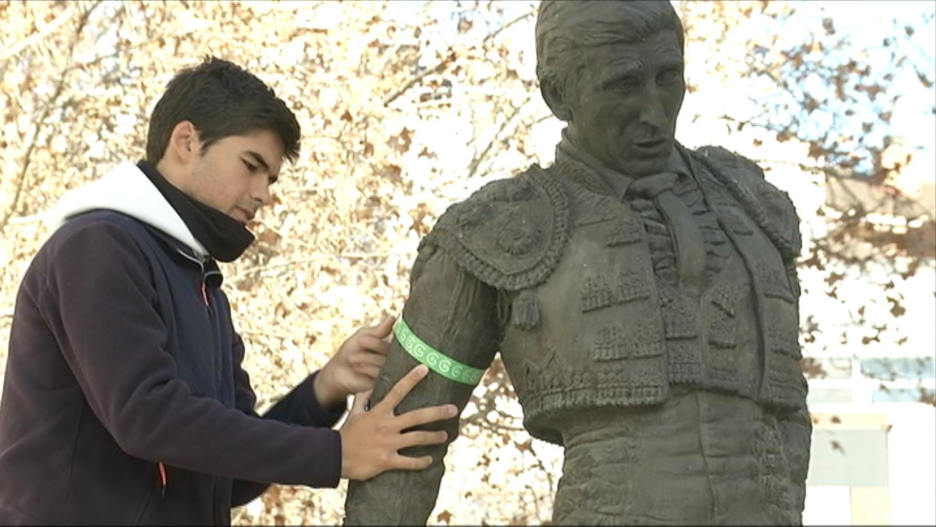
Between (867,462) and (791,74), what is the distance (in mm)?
2314

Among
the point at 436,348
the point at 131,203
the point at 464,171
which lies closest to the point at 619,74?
the point at 436,348

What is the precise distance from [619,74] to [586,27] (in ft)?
0.40

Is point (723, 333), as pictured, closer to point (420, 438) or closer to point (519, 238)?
point (519, 238)

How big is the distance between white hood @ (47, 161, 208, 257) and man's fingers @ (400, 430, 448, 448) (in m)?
0.63

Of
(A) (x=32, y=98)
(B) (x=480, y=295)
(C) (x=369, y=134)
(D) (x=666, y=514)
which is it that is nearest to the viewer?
(D) (x=666, y=514)

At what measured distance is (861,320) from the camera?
30.9ft

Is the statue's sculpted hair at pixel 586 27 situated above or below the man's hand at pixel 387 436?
above

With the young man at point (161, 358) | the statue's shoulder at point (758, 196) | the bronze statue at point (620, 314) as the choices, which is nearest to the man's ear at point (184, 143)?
the young man at point (161, 358)

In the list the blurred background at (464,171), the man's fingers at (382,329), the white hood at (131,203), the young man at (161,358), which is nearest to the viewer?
the young man at (161,358)

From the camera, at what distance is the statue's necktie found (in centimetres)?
331

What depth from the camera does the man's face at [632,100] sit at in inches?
130

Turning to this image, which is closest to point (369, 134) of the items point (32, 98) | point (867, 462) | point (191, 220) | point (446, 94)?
point (446, 94)

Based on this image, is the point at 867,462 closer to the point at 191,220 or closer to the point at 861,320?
the point at 861,320

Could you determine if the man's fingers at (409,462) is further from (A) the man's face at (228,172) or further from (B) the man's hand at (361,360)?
(A) the man's face at (228,172)
